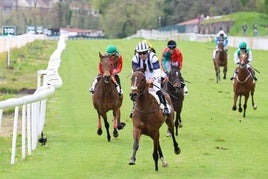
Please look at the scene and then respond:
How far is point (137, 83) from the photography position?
37.2ft

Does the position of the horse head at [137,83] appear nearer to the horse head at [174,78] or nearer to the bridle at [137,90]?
the bridle at [137,90]

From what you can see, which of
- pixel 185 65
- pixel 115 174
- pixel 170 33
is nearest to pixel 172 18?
pixel 170 33

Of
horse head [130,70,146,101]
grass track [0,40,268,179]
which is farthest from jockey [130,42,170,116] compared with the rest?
grass track [0,40,268,179]

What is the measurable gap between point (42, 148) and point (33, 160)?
5.57 ft

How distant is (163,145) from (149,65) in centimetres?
245

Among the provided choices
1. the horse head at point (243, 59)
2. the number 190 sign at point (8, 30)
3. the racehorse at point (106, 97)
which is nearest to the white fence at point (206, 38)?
the number 190 sign at point (8, 30)

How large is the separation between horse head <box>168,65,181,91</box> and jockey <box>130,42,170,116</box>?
3.33m

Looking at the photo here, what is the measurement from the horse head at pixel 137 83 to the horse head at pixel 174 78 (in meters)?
4.65

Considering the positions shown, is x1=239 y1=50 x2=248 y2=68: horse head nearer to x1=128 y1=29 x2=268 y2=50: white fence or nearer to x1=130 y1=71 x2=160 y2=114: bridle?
x1=130 y1=71 x2=160 y2=114: bridle

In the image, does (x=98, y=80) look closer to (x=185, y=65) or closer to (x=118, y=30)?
(x=185, y=65)

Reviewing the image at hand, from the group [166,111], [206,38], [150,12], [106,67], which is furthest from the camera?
[150,12]

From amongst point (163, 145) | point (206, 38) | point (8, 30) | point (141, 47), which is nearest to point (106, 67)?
point (163, 145)

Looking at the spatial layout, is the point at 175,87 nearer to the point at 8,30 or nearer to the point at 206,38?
the point at 8,30

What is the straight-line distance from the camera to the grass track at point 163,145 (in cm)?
1172
